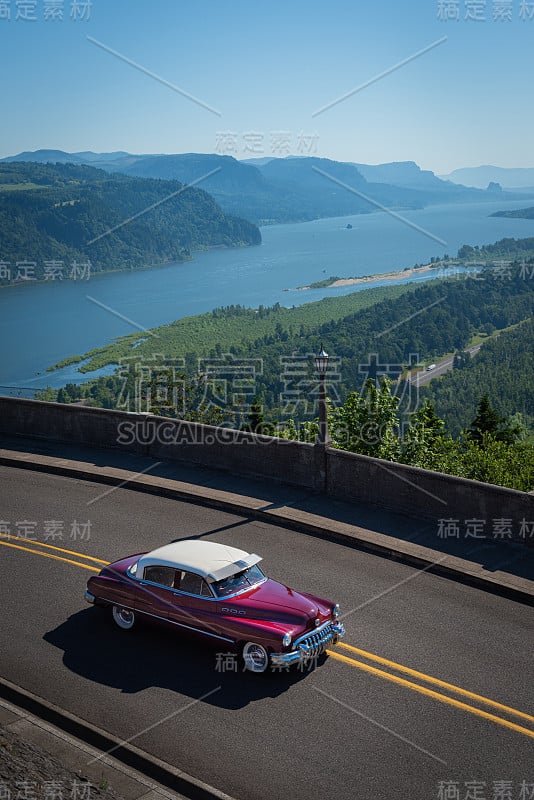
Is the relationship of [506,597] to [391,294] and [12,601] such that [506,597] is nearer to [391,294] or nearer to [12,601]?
[12,601]

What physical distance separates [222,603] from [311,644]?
1.33 m

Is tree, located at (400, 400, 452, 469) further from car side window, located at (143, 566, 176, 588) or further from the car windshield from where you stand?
car side window, located at (143, 566, 176, 588)

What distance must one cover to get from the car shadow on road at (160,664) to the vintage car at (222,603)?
0.23 metres

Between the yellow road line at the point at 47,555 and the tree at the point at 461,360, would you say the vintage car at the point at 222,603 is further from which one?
the tree at the point at 461,360

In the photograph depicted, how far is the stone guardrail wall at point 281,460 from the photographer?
15.1 metres

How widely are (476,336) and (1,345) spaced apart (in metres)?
98.2

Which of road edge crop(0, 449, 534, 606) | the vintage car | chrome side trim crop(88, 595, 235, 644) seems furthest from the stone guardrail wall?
chrome side trim crop(88, 595, 235, 644)

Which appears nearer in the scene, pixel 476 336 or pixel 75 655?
pixel 75 655

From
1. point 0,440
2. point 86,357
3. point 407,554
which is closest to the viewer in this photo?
→ point 407,554

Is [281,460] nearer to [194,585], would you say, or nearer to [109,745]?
[194,585]

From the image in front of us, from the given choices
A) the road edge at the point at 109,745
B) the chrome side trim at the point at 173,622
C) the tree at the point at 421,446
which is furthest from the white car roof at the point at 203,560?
the tree at the point at 421,446

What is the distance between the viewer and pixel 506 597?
12.9 meters

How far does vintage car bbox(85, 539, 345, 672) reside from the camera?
10617mm

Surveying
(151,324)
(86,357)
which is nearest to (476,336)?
(151,324)
